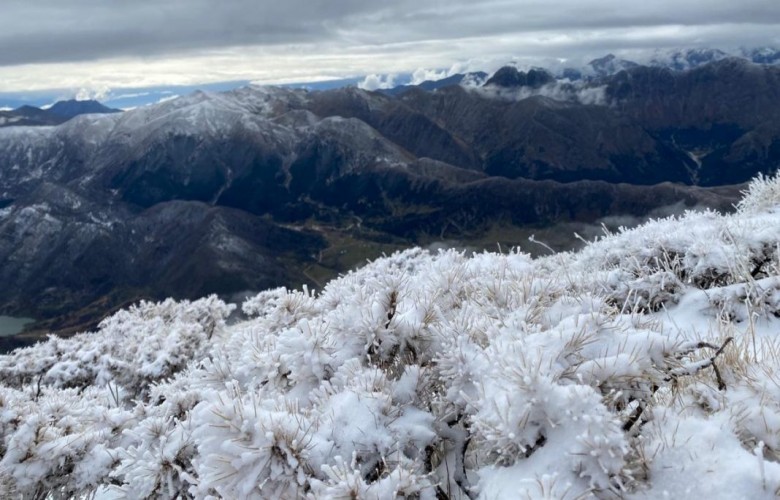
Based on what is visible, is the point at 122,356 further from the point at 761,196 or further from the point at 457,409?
the point at 761,196

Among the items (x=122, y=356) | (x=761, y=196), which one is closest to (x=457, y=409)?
(x=761, y=196)

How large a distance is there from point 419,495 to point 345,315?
2144mm

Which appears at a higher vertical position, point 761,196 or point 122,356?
point 761,196


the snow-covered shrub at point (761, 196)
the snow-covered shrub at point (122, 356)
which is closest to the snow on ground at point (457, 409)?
the snow-covered shrub at point (761, 196)

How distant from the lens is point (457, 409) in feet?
15.8

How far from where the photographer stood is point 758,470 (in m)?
3.42

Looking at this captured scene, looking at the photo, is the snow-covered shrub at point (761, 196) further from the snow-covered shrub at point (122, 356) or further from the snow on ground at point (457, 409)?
the snow-covered shrub at point (122, 356)

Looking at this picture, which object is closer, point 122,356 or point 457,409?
point 457,409

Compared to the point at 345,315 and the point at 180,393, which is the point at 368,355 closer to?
the point at 345,315

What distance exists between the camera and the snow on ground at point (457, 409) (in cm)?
364

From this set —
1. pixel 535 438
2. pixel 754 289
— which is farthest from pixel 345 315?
pixel 754 289

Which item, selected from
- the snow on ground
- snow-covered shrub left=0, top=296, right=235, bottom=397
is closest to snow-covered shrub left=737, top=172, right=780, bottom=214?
the snow on ground

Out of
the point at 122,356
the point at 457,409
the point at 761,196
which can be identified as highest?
the point at 457,409

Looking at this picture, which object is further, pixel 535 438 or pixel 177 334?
pixel 177 334
